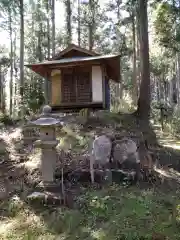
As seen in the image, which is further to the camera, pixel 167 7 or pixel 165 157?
pixel 167 7

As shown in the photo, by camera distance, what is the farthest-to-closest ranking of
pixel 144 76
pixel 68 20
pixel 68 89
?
pixel 68 20 < pixel 68 89 < pixel 144 76

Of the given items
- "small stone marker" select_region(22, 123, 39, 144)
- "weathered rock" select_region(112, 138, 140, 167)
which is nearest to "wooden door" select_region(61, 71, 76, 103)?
"small stone marker" select_region(22, 123, 39, 144)

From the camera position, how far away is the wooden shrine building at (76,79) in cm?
1423

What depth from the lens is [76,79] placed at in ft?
48.4

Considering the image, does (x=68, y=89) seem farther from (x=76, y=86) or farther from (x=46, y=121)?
(x=46, y=121)

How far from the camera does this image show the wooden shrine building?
560 inches

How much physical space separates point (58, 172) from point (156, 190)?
8.15 feet

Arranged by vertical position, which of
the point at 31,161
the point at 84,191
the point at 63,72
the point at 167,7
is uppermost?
the point at 167,7

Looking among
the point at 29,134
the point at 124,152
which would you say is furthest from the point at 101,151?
the point at 29,134

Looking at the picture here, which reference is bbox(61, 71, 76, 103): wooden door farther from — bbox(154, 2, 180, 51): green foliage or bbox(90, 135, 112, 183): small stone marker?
bbox(90, 135, 112, 183): small stone marker

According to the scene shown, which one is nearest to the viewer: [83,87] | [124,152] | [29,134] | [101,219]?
[101,219]

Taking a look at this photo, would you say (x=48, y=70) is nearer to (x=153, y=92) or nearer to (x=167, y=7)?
(x=167, y=7)

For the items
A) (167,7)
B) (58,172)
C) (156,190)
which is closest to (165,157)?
(156,190)

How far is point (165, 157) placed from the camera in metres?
9.61
